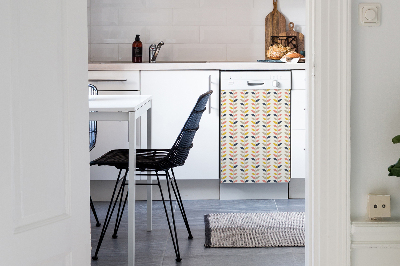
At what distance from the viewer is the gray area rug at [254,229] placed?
111 inches

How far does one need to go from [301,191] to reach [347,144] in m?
A: 2.34

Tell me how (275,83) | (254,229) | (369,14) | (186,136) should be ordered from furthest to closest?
1. (275,83)
2. (254,229)
3. (186,136)
4. (369,14)

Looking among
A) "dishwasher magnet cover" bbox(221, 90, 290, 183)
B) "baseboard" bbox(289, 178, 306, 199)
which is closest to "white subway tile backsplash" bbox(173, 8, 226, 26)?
"dishwasher magnet cover" bbox(221, 90, 290, 183)

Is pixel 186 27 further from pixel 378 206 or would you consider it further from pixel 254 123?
pixel 378 206

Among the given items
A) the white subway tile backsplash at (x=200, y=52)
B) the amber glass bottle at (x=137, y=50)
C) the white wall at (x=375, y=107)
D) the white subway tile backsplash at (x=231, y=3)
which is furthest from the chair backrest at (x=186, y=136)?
the white subway tile backsplash at (x=231, y=3)

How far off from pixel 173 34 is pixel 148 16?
270mm

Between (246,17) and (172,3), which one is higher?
(172,3)

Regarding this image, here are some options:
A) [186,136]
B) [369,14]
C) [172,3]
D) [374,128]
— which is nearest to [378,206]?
[374,128]

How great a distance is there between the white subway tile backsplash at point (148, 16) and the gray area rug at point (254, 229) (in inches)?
73.7

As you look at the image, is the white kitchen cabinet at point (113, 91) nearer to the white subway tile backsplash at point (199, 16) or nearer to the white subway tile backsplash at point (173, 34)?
the white subway tile backsplash at point (173, 34)

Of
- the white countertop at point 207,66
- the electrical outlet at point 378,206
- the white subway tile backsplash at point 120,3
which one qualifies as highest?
the white subway tile backsplash at point 120,3

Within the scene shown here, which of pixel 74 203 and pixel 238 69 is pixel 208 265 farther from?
pixel 238 69

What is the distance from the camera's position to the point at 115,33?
4.41 metres

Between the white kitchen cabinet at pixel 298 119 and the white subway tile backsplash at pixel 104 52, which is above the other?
the white subway tile backsplash at pixel 104 52
